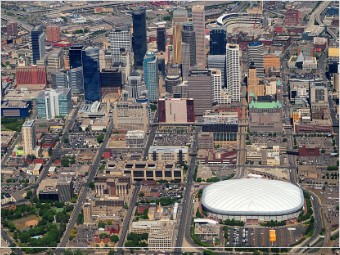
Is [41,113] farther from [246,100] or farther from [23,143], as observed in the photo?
[246,100]

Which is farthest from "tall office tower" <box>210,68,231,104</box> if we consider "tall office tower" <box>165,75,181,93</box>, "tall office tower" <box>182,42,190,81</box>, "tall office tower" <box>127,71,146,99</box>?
"tall office tower" <box>127,71,146,99</box>

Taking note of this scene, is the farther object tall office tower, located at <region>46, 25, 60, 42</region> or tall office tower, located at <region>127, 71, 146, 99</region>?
tall office tower, located at <region>46, 25, 60, 42</region>

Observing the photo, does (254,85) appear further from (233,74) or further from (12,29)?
(12,29)

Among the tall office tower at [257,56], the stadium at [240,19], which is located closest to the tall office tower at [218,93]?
the tall office tower at [257,56]

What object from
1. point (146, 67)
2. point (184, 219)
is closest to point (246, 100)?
point (146, 67)

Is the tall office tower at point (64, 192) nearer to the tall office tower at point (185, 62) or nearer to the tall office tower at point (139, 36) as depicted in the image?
the tall office tower at point (185, 62)

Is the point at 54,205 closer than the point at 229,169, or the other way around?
the point at 54,205

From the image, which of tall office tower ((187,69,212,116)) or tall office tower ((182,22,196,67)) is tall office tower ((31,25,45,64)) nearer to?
tall office tower ((182,22,196,67))
